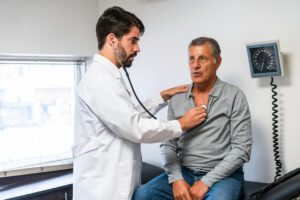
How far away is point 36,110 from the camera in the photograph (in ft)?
8.37

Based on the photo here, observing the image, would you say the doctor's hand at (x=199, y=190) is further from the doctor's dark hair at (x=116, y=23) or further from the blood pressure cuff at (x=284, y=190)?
the doctor's dark hair at (x=116, y=23)

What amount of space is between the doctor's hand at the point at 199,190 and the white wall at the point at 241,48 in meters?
0.55

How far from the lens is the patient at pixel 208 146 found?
157 cm

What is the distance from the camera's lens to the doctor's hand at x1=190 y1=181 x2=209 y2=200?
1.54m

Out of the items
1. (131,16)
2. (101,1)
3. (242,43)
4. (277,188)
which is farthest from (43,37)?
(277,188)

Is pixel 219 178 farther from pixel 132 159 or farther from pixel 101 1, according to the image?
pixel 101 1

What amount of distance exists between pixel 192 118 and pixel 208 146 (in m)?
0.18

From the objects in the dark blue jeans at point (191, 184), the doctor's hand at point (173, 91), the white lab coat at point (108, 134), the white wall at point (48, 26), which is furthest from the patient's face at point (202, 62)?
the white wall at point (48, 26)

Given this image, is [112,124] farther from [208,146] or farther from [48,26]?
[48,26]

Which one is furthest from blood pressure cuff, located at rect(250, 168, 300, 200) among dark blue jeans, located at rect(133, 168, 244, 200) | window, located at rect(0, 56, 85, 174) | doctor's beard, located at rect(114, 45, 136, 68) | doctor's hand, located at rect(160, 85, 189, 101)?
window, located at rect(0, 56, 85, 174)

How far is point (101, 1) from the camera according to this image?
9.16 feet

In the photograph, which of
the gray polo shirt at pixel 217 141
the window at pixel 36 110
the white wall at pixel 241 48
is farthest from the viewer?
the window at pixel 36 110

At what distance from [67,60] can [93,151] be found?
132 centimetres

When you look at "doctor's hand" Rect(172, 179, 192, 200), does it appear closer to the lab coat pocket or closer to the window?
the lab coat pocket
